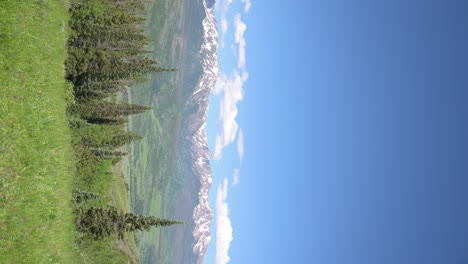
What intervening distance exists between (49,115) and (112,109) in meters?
61.5

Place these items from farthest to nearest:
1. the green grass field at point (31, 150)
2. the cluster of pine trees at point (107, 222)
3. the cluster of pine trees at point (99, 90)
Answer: the cluster of pine trees at point (99, 90) → the cluster of pine trees at point (107, 222) → the green grass field at point (31, 150)

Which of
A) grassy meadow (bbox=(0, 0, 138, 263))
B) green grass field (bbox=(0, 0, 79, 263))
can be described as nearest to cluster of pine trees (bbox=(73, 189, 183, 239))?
grassy meadow (bbox=(0, 0, 138, 263))

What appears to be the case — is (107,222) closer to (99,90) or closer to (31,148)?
(31,148)

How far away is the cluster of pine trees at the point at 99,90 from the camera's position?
61812 millimetres

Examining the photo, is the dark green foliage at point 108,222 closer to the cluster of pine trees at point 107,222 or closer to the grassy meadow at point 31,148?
the cluster of pine trees at point 107,222

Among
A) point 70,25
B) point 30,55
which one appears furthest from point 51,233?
point 70,25

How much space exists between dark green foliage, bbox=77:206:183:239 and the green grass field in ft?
63.6

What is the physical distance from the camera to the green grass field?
27.4 meters

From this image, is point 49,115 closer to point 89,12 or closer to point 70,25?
point 70,25

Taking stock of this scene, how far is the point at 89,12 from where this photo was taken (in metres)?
72.8

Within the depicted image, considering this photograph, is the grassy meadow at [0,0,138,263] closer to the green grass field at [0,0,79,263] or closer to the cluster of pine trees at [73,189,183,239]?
the green grass field at [0,0,79,263]

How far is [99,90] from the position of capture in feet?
312

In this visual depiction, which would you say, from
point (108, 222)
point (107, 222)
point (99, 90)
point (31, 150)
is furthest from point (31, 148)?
point (99, 90)

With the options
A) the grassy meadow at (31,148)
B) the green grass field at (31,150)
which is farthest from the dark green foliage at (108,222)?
the green grass field at (31,150)
